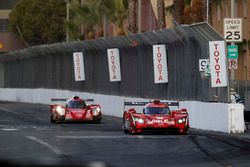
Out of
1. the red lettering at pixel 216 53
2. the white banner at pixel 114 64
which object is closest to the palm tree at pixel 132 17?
the white banner at pixel 114 64

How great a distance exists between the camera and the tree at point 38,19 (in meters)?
112

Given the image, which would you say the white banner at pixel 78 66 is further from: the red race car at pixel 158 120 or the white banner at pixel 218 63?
the red race car at pixel 158 120

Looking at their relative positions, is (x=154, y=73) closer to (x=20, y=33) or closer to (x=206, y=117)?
(x=206, y=117)

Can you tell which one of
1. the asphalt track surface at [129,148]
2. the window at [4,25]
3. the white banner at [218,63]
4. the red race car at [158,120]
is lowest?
the asphalt track surface at [129,148]

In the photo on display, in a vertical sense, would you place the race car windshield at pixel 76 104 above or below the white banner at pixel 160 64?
below

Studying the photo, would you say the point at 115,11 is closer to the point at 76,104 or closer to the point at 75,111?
the point at 76,104

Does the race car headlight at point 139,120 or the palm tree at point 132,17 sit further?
the palm tree at point 132,17

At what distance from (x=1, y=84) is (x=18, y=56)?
359 inches

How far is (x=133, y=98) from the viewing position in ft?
139

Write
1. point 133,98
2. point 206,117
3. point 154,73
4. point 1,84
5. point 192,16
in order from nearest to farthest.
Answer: point 206,117 < point 154,73 < point 133,98 < point 192,16 < point 1,84

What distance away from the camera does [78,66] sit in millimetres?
53656

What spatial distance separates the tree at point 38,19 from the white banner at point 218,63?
82.9m

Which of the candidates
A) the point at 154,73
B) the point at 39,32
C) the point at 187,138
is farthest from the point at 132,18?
the point at 39,32

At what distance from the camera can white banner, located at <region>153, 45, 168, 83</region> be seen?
36.8m
